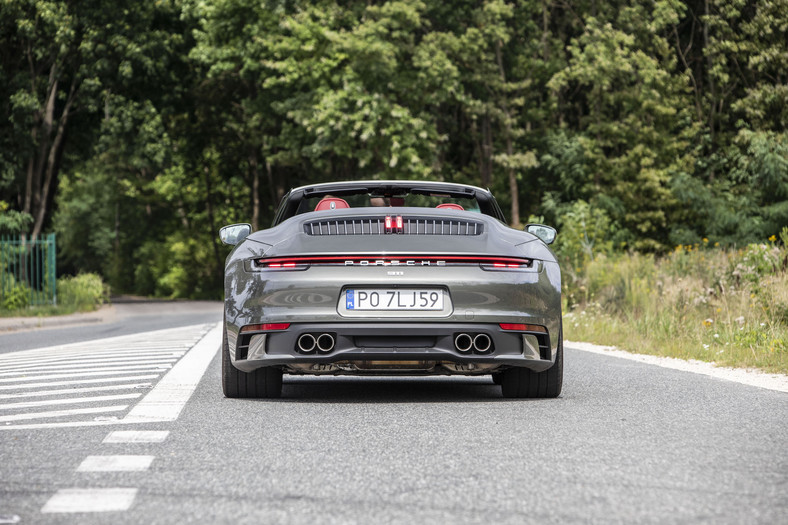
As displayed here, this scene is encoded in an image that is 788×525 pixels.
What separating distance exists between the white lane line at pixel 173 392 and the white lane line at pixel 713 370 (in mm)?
4123

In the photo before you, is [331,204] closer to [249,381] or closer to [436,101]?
[249,381]

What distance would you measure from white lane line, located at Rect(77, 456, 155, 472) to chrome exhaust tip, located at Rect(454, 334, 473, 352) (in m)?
2.21

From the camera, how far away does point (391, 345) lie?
6.66 m

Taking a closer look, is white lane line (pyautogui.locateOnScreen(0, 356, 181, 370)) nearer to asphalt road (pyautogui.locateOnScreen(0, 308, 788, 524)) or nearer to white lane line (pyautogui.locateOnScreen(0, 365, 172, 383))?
white lane line (pyautogui.locateOnScreen(0, 365, 172, 383))

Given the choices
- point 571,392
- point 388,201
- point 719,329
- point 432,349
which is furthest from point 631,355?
point 432,349

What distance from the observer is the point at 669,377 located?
354 inches

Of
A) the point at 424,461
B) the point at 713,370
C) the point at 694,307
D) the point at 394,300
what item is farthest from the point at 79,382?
the point at 694,307

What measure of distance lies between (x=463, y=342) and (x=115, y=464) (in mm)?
2482

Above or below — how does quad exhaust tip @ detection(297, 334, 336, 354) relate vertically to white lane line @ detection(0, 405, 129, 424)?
above

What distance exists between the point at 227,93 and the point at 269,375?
38.1 m

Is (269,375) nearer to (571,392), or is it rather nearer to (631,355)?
(571,392)

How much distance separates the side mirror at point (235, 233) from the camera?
24.7 ft

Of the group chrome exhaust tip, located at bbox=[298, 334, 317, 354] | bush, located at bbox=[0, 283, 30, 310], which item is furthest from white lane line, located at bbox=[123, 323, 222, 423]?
bush, located at bbox=[0, 283, 30, 310]

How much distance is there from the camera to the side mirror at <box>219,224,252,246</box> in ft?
24.7
